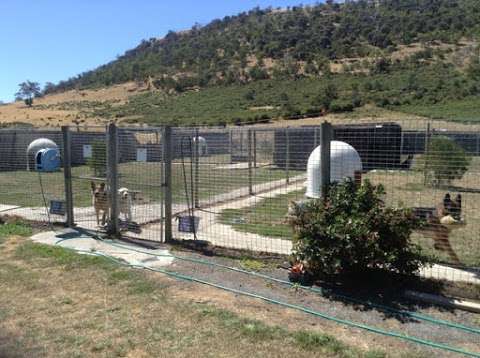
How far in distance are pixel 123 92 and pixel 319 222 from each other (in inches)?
3850

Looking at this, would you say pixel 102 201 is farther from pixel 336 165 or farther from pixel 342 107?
pixel 342 107

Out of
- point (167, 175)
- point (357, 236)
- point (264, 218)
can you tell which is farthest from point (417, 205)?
point (357, 236)

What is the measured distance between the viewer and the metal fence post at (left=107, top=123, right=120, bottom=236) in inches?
320

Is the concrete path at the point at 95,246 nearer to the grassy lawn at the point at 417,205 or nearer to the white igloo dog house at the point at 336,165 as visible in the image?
the grassy lawn at the point at 417,205

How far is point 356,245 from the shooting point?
5.35 m

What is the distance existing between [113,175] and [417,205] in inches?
261

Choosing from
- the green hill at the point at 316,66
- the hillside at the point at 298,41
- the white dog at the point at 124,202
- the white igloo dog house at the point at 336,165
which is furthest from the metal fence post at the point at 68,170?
the hillside at the point at 298,41

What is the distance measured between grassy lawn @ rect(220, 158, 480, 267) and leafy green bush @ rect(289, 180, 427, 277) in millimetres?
371

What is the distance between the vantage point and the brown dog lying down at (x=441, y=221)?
6047 millimetres

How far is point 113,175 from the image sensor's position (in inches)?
325

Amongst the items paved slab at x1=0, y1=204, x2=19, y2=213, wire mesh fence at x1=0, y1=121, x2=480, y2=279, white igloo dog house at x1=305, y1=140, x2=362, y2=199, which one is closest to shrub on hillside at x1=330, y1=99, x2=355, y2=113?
wire mesh fence at x1=0, y1=121, x2=480, y2=279

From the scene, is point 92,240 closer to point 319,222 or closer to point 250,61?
point 319,222

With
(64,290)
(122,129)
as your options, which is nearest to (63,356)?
(64,290)

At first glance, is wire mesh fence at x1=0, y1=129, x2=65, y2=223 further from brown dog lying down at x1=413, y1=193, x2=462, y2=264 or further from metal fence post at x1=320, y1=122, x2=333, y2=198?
brown dog lying down at x1=413, y1=193, x2=462, y2=264
